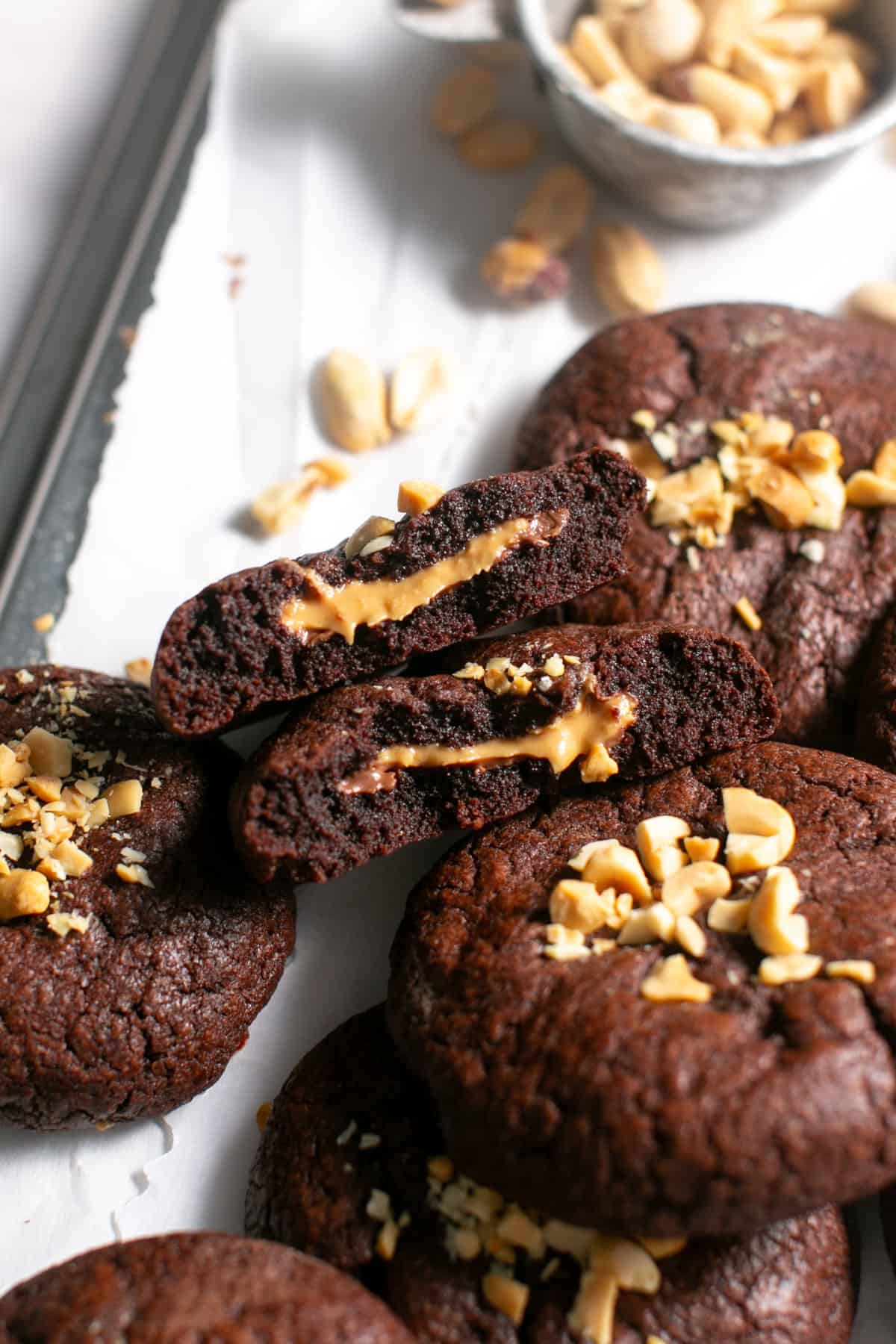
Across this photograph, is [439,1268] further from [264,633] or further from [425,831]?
[264,633]

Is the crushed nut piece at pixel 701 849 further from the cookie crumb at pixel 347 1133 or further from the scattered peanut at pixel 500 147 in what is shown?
the scattered peanut at pixel 500 147

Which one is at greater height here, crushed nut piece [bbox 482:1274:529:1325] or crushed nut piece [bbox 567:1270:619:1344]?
crushed nut piece [bbox 567:1270:619:1344]

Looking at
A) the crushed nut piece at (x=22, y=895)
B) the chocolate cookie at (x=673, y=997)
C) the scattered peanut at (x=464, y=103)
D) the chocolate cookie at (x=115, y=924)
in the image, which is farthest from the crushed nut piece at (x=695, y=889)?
the scattered peanut at (x=464, y=103)

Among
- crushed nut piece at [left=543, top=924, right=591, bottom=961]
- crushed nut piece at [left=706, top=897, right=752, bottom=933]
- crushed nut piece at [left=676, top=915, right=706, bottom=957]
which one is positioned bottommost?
crushed nut piece at [left=543, top=924, right=591, bottom=961]

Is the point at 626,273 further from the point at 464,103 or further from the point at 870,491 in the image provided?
the point at 870,491

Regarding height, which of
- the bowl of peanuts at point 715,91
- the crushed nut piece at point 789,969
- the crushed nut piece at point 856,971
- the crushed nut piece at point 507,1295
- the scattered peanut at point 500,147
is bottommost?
the crushed nut piece at point 507,1295

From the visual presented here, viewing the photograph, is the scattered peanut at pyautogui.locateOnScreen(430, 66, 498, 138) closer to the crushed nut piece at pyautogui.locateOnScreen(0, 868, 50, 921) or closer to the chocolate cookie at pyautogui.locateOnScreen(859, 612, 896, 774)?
the chocolate cookie at pyautogui.locateOnScreen(859, 612, 896, 774)

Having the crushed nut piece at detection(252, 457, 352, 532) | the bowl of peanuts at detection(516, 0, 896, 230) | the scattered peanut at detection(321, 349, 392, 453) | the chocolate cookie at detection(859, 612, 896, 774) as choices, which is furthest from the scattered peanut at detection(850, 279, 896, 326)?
the crushed nut piece at detection(252, 457, 352, 532)
